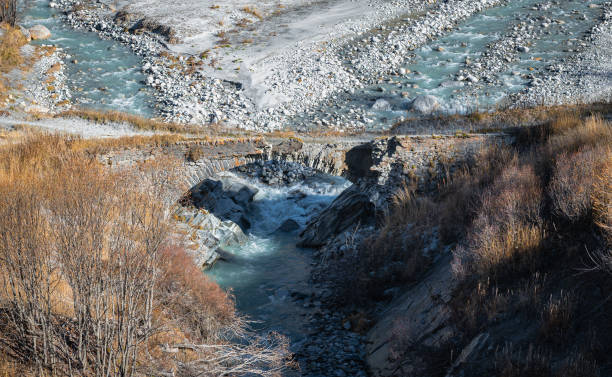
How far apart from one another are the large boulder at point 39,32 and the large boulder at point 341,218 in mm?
25783

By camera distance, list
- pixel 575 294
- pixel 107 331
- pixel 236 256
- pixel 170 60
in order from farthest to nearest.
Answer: pixel 170 60 < pixel 236 256 < pixel 575 294 < pixel 107 331

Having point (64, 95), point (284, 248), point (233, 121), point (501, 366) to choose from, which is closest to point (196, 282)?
point (284, 248)

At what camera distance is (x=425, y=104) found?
27562 millimetres

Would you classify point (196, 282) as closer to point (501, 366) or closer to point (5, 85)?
point (501, 366)

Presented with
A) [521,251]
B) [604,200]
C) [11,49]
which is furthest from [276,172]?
[604,200]

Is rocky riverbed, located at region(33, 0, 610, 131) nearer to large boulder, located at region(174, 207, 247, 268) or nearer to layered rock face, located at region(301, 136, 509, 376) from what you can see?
large boulder, located at region(174, 207, 247, 268)

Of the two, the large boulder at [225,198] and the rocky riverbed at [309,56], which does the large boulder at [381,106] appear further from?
the large boulder at [225,198]

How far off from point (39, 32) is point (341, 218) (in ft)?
90.2

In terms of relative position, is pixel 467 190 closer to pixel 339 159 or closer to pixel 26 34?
pixel 339 159

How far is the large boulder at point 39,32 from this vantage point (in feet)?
107

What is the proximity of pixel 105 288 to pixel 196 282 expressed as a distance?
6208mm

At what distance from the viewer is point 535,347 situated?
680 cm

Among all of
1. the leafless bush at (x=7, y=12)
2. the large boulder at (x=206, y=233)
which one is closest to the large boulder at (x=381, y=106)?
the large boulder at (x=206, y=233)

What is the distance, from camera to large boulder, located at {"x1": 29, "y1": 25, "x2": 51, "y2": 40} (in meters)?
32.5
